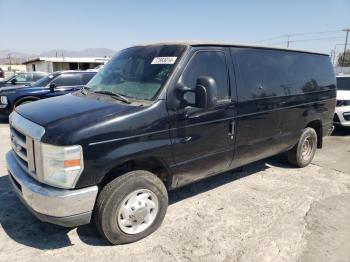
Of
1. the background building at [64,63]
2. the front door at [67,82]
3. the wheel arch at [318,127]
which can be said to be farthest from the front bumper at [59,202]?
the background building at [64,63]

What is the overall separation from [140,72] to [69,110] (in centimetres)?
97

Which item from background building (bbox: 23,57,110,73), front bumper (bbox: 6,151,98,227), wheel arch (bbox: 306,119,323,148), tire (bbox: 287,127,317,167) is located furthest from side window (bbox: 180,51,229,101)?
background building (bbox: 23,57,110,73)

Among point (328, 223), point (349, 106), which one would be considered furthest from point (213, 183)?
point (349, 106)

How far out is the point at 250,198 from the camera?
15.3 feet

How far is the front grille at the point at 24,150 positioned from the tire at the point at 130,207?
0.74 meters

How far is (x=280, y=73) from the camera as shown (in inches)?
199

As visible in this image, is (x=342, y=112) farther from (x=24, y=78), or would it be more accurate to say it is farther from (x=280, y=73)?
(x=24, y=78)

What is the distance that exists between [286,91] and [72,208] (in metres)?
3.69

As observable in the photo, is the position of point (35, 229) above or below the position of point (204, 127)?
below

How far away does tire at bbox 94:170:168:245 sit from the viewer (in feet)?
10.5

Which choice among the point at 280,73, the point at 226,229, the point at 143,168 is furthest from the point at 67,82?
the point at 226,229

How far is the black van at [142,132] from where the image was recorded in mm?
2963

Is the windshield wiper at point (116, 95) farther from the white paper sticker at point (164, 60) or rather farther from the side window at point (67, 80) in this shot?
the side window at point (67, 80)

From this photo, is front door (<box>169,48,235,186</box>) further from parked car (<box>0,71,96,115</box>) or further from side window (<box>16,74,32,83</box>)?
side window (<box>16,74,32,83</box>)
